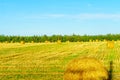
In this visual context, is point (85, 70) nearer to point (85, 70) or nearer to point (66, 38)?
point (85, 70)

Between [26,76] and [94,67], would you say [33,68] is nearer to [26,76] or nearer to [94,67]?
[26,76]

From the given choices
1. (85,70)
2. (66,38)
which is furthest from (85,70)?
(66,38)

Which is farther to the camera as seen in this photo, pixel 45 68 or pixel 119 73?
pixel 45 68

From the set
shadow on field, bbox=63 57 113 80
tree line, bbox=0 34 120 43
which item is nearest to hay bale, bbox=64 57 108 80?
shadow on field, bbox=63 57 113 80

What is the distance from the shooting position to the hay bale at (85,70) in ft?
39.6

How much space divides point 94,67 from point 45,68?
705 cm

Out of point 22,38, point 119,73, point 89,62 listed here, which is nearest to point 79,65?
point 89,62

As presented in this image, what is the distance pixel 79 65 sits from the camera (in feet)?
39.9

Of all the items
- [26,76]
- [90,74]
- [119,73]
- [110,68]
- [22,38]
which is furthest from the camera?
[22,38]

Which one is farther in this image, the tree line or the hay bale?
the tree line

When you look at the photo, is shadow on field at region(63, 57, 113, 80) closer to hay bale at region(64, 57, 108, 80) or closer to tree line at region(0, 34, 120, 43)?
hay bale at region(64, 57, 108, 80)

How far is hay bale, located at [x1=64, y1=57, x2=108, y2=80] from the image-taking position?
12.1 m

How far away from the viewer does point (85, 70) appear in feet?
39.8

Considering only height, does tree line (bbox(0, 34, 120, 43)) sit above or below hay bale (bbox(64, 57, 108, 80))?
above
